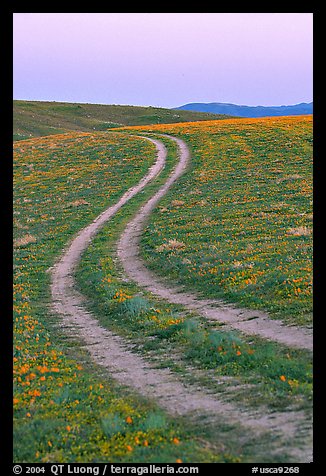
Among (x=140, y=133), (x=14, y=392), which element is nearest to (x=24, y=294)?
(x=14, y=392)

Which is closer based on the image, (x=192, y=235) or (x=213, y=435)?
(x=213, y=435)

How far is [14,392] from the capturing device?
1009 centimetres

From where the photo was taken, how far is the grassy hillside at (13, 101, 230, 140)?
320 ft

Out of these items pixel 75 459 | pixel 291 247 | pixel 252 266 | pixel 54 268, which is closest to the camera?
pixel 75 459

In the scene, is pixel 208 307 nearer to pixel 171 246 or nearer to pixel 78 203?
pixel 171 246

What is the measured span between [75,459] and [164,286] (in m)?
10.7

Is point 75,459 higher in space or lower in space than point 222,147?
lower

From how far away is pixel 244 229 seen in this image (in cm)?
2323

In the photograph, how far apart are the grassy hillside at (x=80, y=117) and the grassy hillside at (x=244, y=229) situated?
182 feet

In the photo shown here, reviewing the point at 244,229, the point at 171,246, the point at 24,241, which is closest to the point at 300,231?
the point at 244,229

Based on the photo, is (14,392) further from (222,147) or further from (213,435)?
(222,147)

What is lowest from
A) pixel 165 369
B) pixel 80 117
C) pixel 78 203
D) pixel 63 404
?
pixel 63 404

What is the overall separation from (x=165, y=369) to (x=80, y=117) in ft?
364
